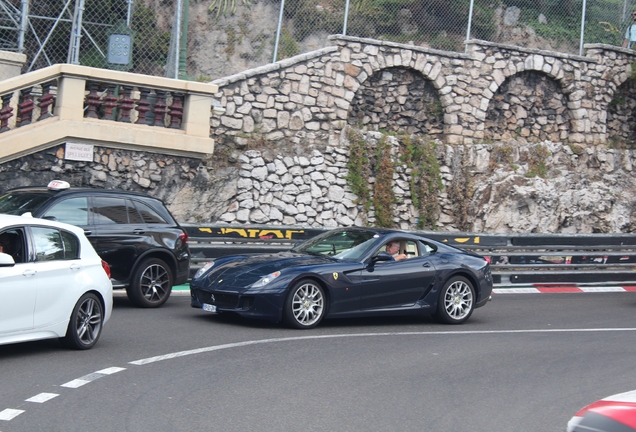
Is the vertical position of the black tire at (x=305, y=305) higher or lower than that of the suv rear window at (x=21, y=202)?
lower

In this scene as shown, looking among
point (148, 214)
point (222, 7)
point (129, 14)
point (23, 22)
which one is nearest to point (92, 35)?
point (129, 14)

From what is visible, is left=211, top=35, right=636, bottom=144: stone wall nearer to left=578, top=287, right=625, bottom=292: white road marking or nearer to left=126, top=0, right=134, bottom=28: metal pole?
left=126, top=0, right=134, bottom=28: metal pole

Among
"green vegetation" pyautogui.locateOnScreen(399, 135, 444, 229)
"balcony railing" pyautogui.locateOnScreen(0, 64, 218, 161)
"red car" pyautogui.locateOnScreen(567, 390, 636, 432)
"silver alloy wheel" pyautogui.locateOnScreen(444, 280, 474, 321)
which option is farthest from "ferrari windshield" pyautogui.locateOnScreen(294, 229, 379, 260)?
"green vegetation" pyautogui.locateOnScreen(399, 135, 444, 229)

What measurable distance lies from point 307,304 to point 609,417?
7.04m

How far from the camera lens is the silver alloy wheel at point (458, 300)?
12602mm

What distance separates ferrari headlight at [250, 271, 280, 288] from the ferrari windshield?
1.29m

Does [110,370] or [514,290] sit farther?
[514,290]

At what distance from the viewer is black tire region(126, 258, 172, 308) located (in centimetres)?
1247

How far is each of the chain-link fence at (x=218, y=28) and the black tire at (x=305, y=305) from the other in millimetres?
10553

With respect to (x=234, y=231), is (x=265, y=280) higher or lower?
lower

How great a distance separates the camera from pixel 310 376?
27.8 ft

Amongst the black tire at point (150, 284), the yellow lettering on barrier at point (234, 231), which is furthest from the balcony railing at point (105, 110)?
the black tire at point (150, 284)

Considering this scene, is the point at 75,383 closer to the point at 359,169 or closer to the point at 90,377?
the point at 90,377

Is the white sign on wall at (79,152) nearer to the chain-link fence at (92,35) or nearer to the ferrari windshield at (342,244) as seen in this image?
the chain-link fence at (92,35)
